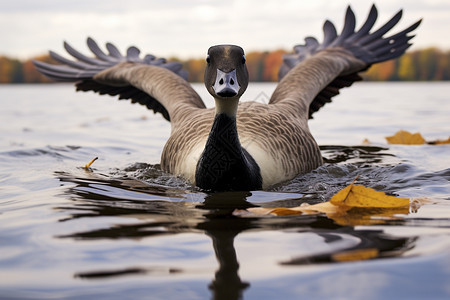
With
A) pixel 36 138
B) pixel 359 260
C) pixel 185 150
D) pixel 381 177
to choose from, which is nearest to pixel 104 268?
pixel 359 260

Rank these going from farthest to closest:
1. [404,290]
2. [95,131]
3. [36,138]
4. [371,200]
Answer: [95,131] → [36,138] → [371,200] → [404,290]

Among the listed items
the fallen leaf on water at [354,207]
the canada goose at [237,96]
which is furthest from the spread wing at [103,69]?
the fallen leaf on water at [354,207]

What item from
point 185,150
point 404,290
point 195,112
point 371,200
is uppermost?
point 195,112

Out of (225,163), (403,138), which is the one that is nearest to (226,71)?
(225,163)

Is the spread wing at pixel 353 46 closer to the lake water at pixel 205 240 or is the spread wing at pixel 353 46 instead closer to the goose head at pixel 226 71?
the lake water at pixel 205 240

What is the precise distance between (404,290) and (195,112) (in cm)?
459

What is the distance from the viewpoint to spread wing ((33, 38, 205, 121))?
891 centimetres

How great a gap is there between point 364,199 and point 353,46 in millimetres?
5563

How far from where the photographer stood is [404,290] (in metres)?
2.49

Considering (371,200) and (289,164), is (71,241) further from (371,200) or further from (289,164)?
(289,164)

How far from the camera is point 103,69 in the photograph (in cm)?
923

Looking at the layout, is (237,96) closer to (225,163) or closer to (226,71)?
(226,71)

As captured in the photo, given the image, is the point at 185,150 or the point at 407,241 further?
the point at 185,150

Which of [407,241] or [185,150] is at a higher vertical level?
[185,150]
